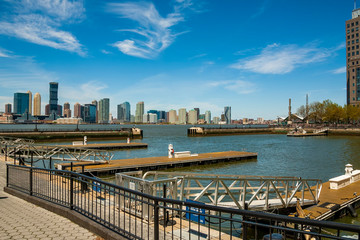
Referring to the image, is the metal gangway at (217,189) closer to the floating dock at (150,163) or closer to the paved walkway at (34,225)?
the paved walkway at (34,225)

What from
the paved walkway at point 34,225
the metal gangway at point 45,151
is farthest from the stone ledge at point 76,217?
the metal gangway at point 45,151

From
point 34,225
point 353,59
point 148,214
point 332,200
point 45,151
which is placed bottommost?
point 332,200

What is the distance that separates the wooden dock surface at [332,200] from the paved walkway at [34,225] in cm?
1003

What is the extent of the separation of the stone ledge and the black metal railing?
0.46 ft

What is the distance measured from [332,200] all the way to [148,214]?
42.1 feet

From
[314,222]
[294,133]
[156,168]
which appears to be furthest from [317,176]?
[294,133]

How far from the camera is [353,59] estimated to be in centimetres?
12288

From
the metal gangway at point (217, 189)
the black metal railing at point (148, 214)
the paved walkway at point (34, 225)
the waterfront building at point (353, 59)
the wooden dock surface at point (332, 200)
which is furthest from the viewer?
the waterfront building at point (353, 59)

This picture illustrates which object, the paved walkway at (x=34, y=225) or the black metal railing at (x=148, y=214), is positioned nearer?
the black metal railing at (x=148, y=214)

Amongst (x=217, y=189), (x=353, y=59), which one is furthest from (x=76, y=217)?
(x=353, y=59)

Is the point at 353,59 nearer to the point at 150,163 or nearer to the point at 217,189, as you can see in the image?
the point at 150,163

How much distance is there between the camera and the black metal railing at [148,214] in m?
4.21

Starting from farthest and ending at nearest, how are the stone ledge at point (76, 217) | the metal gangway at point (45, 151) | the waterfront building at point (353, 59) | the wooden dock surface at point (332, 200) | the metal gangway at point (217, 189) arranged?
the waterfront building at point (353, 59) < the metal gangway at point (45, 151) < the wooden dock surface at point (332, 200) < the metal gangway at point (217, 189) < the stone ledge at point (76, 217)

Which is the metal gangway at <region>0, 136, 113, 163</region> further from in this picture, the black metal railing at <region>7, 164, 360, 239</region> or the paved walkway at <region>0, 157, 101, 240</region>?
the paved walkway at <region>0, 157, 101, 240</region>
